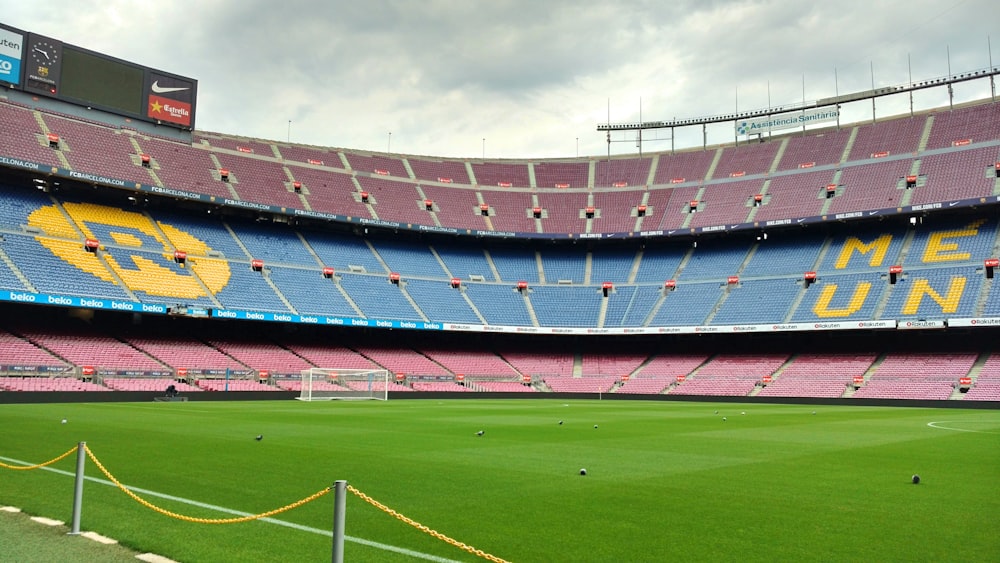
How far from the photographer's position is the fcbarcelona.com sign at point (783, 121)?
234ft

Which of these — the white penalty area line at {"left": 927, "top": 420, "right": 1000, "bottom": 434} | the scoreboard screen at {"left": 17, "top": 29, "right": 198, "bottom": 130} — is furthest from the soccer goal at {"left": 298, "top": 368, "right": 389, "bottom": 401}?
the white penalty area line at {"left": 927, "top": 420, "right": 1000, "bottom": 434}

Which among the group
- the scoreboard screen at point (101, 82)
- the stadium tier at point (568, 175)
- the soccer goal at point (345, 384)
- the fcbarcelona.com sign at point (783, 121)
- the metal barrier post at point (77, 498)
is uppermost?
the fcbarcelona.com sign at point (783, 121)

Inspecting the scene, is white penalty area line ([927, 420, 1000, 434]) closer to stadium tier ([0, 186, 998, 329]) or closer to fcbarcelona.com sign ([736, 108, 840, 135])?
stadium tier ([0, 186, 998, 329])

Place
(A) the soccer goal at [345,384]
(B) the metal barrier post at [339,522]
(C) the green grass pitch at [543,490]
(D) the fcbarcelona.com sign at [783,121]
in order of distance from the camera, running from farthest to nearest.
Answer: (D) the fcbarcelona.com sign at [783,121] < (A) the soccer goal at [345,384] < (C) the green grass pitch at [543,490] < (B) the metal barrier post at [339,522]

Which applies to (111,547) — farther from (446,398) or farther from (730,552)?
(446,398)

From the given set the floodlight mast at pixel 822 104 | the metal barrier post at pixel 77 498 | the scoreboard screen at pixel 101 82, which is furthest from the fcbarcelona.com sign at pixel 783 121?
the metal barrier post at pixel 77 498

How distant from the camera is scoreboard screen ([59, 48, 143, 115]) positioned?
57.3 m

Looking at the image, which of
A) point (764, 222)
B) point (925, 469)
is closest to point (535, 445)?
point (925, 469)

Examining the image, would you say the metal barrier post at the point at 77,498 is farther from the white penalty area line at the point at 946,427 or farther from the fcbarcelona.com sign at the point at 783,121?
the fcbarcelona.com sign at the point at 783,121

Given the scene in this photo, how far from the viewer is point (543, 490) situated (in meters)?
11.6

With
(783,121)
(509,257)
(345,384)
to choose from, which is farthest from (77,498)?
(783,121)

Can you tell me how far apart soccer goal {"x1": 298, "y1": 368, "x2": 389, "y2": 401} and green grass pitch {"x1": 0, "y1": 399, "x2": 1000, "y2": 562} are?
2618cm

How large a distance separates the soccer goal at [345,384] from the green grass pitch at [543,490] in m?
26.2

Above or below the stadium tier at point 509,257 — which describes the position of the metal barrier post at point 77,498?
below
